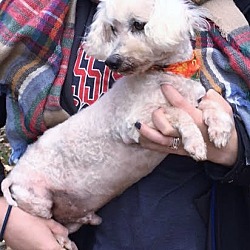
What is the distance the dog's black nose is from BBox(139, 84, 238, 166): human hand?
0.17 m

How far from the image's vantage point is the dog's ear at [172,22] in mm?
1941

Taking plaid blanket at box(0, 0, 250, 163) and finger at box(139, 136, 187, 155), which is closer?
finger at box(139, 136, 187, 155)

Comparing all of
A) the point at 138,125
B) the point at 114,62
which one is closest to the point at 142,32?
the point at 114,62

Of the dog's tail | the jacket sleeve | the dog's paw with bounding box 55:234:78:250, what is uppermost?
the jacket sleeve

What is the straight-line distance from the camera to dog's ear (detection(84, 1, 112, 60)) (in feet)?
6.71

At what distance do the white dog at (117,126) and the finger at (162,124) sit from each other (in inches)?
0.6

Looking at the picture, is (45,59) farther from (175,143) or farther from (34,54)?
(175,143)

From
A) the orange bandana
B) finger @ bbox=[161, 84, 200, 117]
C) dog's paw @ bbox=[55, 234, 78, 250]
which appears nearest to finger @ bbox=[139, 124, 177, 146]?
finger @ bbox=[161, 84, 200, 117]

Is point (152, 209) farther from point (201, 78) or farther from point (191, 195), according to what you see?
point (201, 78)

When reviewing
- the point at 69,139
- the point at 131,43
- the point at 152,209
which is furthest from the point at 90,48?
the point at 152,209

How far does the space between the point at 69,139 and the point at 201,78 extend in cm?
42

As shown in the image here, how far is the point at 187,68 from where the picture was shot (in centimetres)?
209

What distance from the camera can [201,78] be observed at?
2.12 metres

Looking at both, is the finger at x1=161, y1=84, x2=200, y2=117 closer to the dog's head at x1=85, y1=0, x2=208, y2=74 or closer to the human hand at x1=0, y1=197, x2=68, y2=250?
the dog's head at x1=85, y1=0, x2=208, y2=74
